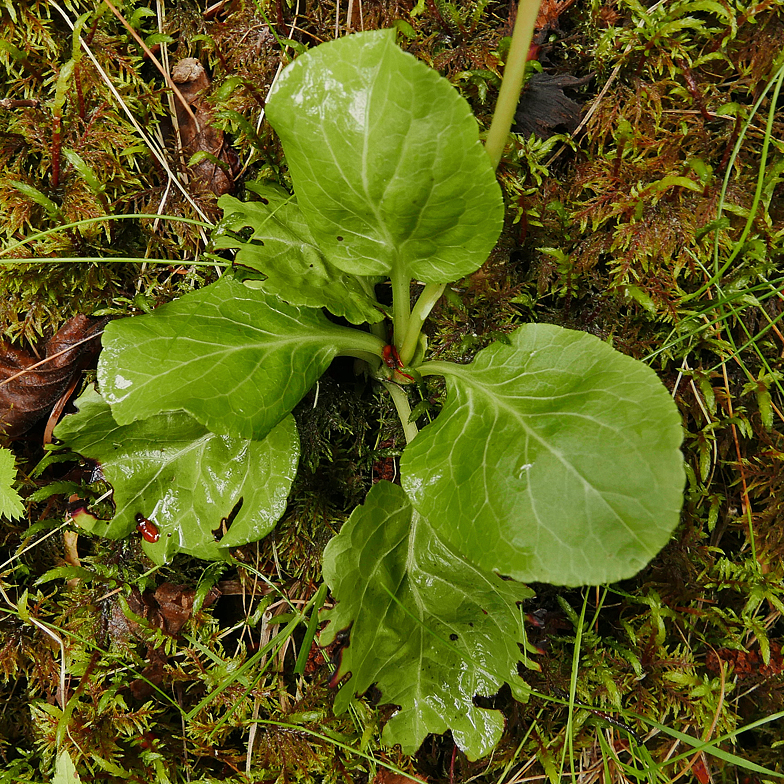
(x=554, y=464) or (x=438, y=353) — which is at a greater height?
(x=554, y=464)

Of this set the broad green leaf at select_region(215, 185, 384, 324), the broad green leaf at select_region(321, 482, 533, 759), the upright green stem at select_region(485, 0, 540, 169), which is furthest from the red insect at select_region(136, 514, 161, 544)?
the upright green stem at select_region(485, 0, 540, 169)

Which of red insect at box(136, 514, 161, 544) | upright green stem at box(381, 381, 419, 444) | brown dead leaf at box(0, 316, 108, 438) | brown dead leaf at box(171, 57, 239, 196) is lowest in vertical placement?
red insect at box(136, 514, 161, 544)

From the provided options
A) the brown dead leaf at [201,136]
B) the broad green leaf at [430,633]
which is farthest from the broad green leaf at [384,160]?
the broad green leaf at [430,633]

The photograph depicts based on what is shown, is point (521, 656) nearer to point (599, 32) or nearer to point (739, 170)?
point (739, 170)

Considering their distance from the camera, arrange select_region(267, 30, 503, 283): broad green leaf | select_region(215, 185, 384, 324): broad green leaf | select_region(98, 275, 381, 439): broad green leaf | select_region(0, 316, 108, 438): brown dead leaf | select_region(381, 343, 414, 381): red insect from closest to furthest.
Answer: select_region(267, 30, 503, 283): broad green leaf < select_region(98, 275, 381, 439): broad green leaf < select_region(215, 185, 384, 324): broad green leaf < select_region(381, 343, 414, 381): red insect < select_region(0, 316, 108, 438): brown dead leaf

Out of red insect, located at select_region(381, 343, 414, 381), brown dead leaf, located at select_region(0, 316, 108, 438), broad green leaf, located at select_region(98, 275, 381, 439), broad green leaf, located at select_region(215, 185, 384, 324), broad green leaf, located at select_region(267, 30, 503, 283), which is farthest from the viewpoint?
brown dead leaf, located at select_region(0, 316, 108, 438)

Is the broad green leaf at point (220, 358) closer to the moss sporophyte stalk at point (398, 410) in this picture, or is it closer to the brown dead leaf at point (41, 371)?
the moss sporophyte stalk at point (398, 410)

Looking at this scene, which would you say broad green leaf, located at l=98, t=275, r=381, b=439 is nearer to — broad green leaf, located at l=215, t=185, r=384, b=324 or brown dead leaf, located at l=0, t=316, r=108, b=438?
broad green leaf, located at l=215, t=185, r=384, b=324

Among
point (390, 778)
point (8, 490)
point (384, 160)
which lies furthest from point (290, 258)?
point (390, 778)

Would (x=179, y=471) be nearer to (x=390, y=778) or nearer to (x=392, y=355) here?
(x=392, y=355)
